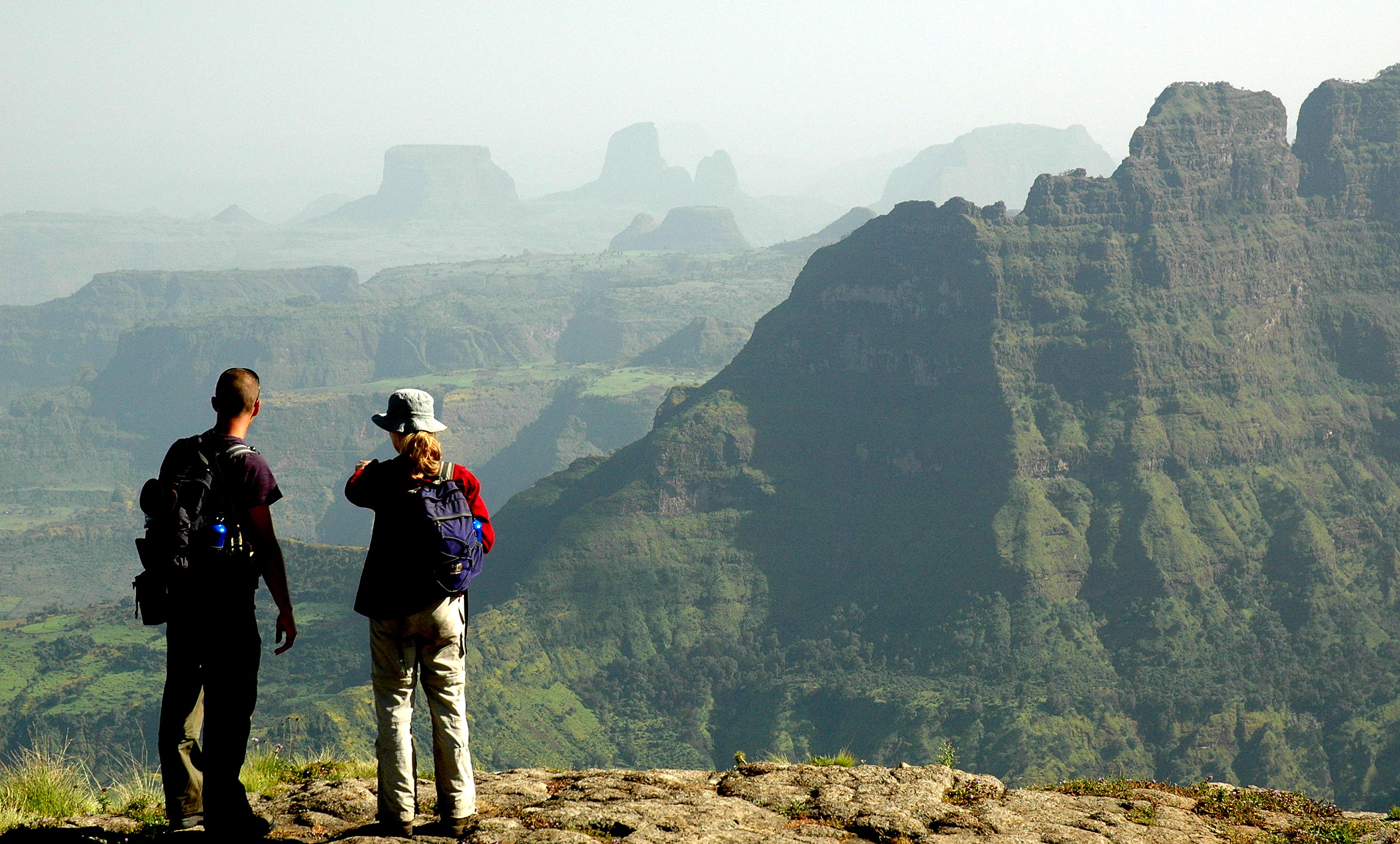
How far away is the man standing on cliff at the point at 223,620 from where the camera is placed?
32.8 feet

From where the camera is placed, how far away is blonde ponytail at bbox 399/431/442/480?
1021cm

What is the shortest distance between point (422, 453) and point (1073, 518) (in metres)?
172

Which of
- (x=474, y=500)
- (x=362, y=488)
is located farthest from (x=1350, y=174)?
(x=362, y=488)

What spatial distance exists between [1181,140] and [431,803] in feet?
683

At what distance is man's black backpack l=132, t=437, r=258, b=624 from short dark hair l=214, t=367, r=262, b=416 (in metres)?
0.33

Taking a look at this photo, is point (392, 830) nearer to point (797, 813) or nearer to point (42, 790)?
point (797, 813)

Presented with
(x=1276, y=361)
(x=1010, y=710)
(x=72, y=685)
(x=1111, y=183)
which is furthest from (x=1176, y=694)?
(x=72, y=685)

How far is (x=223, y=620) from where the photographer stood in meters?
10.1

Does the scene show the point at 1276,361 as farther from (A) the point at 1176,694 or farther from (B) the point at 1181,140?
(A) the point at 1176,694

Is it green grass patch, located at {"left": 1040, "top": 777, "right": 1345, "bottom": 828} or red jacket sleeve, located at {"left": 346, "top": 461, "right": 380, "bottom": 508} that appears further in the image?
green grass patch, located at {"left": 1040, "top": 777, "right": 1345, "bottom": 828}

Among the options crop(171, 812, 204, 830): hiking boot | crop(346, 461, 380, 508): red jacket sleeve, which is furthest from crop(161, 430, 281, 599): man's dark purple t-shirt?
crop(171, 812, 204, 830): hiking boot

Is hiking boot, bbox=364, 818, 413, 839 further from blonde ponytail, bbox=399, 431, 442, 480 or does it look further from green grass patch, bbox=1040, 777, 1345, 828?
green grass patch, bbox=1040, 777, 1345, 828

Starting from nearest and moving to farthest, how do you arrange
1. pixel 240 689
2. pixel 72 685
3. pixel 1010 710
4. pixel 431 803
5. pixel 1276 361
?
pixel 240 689, pixel 431 803, pixel 1010 710, pixel 72 685, pixel 1276 361

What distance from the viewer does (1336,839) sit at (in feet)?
39.4
